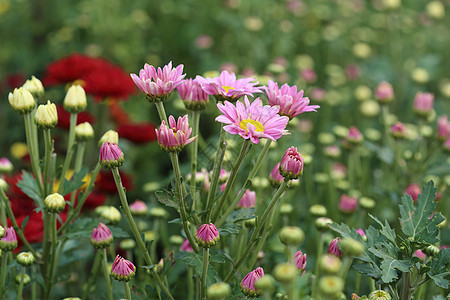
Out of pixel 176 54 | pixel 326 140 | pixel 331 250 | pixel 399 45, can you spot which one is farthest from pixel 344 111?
pixel 331 250

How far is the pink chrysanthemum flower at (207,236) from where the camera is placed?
94 centimetres

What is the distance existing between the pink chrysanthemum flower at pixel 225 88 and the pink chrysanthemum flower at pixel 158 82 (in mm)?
53

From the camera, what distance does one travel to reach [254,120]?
1.01m

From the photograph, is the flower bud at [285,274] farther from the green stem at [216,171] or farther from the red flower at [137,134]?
the red flower at [137,134]

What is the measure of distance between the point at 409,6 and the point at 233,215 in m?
3.53

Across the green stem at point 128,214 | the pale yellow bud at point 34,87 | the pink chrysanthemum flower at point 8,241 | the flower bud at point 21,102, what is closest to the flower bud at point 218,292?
the green stem at point 128,214

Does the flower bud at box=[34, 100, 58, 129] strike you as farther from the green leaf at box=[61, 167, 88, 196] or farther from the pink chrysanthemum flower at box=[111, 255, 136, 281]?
the pink chrysanthemum flower at box=[111, 255, 136, 281]

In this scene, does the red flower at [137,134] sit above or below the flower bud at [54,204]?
below

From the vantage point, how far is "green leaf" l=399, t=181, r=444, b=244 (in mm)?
1058

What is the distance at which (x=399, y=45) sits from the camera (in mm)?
2885

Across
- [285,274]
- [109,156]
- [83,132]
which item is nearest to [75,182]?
[83,132]

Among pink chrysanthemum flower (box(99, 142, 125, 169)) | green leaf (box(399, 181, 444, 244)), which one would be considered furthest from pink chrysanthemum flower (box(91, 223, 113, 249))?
green leaf (box(399, 181, 444, 244))

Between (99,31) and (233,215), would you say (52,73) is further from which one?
(233,215)

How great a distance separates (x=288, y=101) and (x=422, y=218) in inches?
16.0
